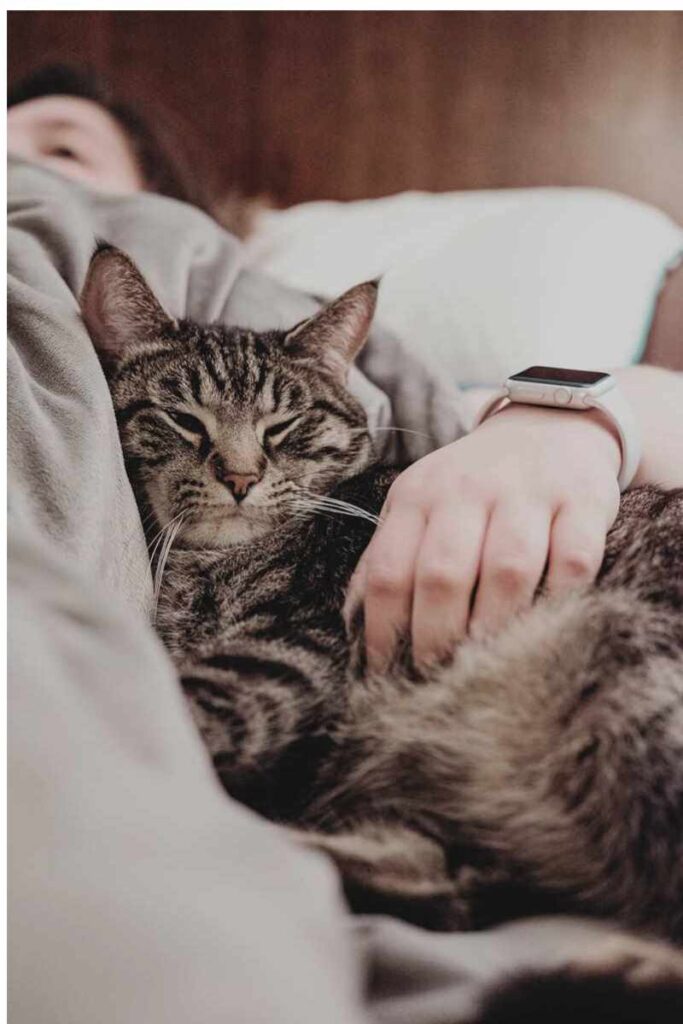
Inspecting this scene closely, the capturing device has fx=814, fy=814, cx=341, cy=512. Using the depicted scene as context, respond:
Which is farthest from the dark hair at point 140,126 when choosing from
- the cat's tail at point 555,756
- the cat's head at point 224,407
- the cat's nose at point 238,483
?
the cat's tail at point 555,756

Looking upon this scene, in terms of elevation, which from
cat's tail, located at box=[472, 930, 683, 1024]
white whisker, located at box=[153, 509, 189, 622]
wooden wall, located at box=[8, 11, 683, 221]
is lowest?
cat's tail, located at box=[472, 930, 683, 1024]

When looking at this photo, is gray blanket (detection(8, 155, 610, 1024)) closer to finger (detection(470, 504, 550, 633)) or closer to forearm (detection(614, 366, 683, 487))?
finger (detection(470, 504, 550, 633))

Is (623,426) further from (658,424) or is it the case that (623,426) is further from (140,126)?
(140,126)

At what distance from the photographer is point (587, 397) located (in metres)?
0.65

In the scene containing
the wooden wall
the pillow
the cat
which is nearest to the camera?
the cat

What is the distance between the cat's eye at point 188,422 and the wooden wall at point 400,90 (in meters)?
0.65

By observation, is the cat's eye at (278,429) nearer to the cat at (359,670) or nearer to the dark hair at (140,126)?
the cat at (359,670)

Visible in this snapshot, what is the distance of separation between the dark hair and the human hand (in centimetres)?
76

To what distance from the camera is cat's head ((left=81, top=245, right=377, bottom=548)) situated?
2.25ft

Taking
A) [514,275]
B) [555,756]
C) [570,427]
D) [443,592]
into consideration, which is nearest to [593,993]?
[555,756]

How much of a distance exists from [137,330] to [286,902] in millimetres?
523

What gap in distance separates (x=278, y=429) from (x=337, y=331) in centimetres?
12

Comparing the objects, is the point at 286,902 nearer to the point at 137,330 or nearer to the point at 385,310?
the point at 137,330

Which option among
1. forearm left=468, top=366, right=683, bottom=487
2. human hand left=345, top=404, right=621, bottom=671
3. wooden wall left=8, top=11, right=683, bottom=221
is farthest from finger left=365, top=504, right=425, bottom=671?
wooden wall left=8, top=11, right=683, bottom=221
